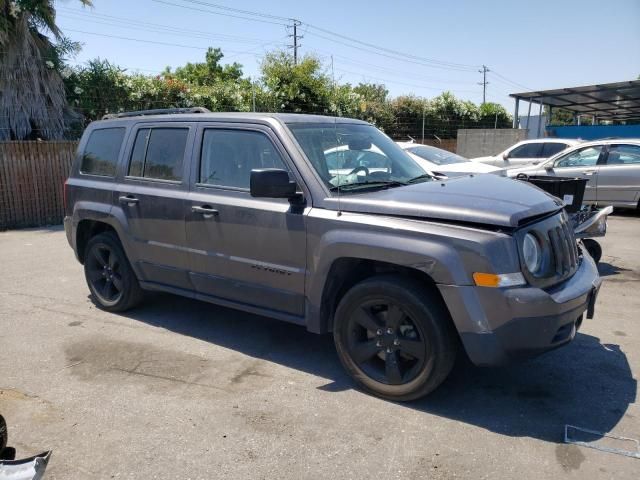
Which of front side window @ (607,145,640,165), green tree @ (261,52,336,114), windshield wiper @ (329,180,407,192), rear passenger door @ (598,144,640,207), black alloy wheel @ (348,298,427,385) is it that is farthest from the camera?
green tree @ (261,52,336,114)

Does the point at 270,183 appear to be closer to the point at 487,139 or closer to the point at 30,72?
the point at 30,72

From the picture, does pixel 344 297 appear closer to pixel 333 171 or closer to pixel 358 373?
pixel 358 373

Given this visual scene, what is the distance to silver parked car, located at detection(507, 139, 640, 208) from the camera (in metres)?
11.4

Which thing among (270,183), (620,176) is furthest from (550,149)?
(270,183)

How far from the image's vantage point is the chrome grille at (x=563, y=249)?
3662 mm

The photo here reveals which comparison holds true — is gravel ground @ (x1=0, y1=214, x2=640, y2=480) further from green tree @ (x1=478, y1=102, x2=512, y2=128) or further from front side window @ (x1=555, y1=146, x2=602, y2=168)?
green tree @ (x1=478, y1=102, x2=512, y2=128)

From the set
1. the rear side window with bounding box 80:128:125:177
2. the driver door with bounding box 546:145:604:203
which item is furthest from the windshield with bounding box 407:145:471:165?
the rear side window with bounding box 80:128:125:177

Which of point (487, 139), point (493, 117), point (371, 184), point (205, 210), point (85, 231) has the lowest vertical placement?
point (85, 231)

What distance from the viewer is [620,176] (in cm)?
1145

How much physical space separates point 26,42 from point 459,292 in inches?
466

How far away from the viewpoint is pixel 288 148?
14.0 ft

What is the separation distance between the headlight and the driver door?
8717 millimetres

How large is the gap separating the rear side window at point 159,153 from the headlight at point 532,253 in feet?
9.60

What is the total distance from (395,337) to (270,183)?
4.41ft
